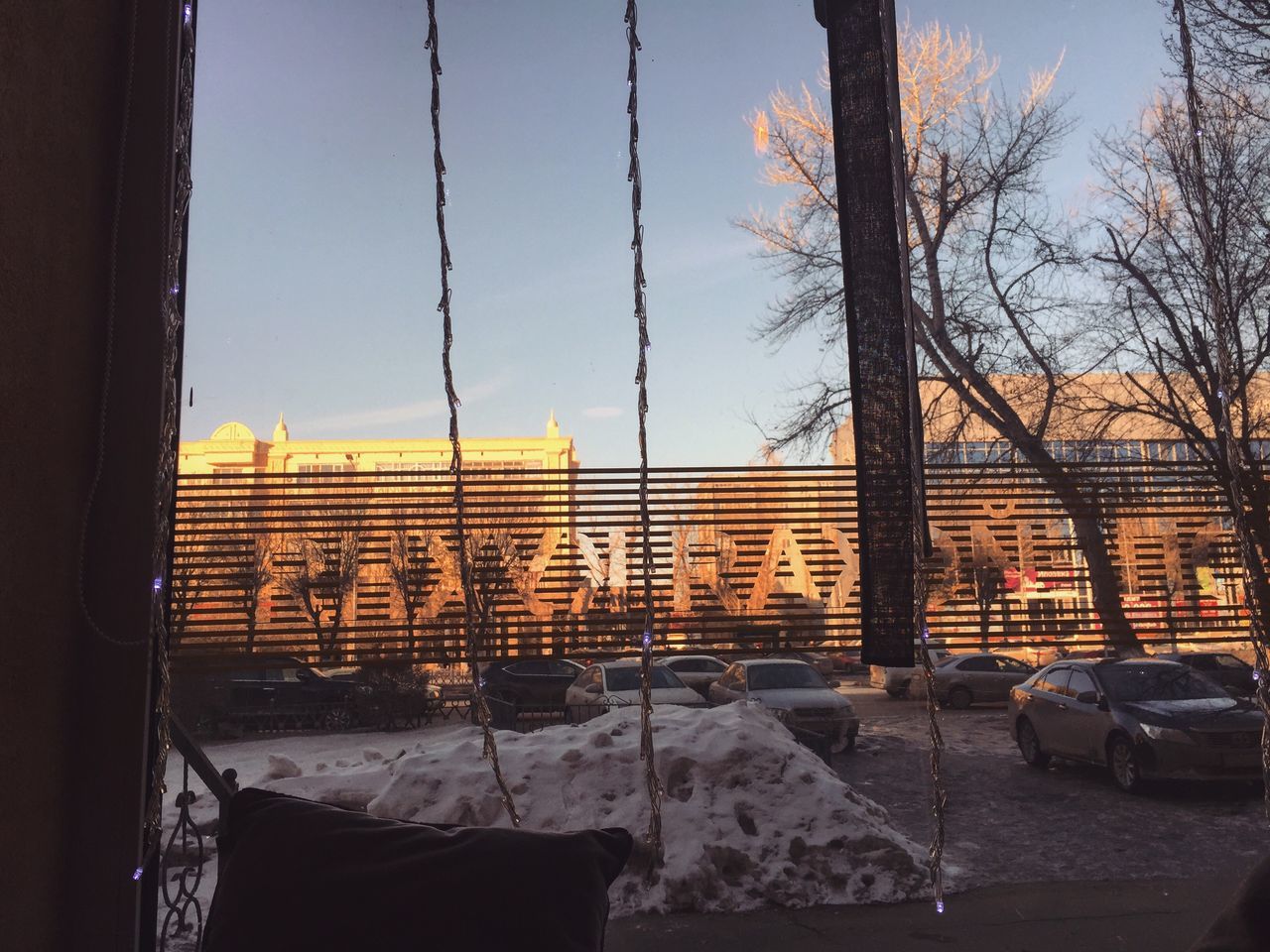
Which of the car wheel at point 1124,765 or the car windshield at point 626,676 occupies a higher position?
the car windshield at point 626,676

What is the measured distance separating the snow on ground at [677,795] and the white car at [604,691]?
12 centimetres

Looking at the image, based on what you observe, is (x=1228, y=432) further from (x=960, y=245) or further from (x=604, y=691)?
(x=960, y=245)

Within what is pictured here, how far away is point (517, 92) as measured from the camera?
3244 mm

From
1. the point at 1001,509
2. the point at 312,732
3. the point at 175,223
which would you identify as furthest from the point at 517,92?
the point at 312,732

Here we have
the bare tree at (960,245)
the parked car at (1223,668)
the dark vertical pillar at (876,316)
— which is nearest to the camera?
the dark vertical pillar at (876,316)

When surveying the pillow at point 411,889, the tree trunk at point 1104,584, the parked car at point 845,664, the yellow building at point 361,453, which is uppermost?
the yellow building at point 361,453

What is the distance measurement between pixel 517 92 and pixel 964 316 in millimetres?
2585

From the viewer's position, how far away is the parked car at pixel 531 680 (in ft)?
11.4

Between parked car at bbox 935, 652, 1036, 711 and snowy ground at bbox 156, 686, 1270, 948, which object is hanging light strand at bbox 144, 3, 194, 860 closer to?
snowy ground at bbox 156, 686, 1270, 948

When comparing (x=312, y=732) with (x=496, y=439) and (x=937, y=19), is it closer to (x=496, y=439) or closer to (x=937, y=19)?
(x=496, y=439)

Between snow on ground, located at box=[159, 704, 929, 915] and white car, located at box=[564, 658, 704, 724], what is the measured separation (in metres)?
0.12

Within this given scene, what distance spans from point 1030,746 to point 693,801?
1592 millimetres

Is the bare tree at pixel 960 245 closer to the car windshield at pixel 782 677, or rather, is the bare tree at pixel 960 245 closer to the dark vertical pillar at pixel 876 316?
the car windshield at pixel 782 677

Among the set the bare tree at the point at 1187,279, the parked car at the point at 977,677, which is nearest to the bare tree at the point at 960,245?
the bare tree at the point at 1187,279
